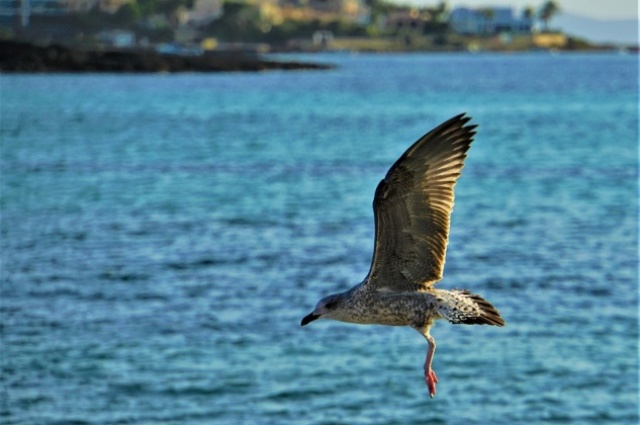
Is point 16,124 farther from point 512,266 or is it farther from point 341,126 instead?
point 512,266

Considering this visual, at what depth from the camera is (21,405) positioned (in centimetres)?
2438

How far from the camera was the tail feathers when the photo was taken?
911 cm

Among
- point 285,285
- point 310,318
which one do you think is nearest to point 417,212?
point 310,318

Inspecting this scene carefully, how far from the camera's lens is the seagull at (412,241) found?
9594 millimetres

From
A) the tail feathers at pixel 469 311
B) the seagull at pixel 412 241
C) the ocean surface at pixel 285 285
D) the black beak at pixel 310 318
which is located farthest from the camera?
the ocean surface at pixel 285 285

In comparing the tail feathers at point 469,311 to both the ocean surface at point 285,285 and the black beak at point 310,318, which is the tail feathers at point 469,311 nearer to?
the black beak at point 310,318

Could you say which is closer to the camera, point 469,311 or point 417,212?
point 469,311

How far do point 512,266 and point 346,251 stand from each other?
4.23 metres

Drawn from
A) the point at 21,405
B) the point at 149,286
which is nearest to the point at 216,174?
the point at 149,286

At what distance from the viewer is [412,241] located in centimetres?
988

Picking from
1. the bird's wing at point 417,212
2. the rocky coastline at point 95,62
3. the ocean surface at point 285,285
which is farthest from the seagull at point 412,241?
the rocky coastline at point 95,62

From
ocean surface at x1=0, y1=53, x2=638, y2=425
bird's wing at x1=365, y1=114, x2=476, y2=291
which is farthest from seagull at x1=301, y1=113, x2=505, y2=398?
ocean surface at x1=0, y1=53, x2=638, y2=425

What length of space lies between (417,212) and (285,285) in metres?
22.7

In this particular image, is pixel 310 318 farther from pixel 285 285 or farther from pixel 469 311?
pixel 285 285
